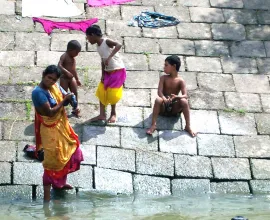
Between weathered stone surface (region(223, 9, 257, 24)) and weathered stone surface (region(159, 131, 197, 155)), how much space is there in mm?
3091

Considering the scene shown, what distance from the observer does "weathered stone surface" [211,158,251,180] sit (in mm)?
8266

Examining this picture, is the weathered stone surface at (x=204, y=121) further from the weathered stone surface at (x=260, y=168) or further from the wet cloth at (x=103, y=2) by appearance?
the wet cloth at (x=103, y=2)

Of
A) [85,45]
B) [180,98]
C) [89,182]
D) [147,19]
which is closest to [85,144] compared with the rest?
[89,182]

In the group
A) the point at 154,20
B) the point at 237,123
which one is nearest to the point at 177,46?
the point at 154,20

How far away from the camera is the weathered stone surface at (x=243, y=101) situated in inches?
368

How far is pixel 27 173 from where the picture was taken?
788 centimetres

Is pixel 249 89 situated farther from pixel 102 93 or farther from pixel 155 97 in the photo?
pixel 102 93

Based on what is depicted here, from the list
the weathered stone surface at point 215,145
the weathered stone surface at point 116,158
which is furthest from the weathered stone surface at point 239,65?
the weathered stone surface at point 116,158

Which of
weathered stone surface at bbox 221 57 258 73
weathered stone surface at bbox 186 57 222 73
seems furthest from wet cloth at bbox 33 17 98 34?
weathered stone surface at bbox 221 57 258 73

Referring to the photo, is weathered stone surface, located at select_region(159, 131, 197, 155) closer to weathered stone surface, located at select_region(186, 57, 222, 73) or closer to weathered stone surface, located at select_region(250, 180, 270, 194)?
weathered stone surface, located at select_region(250, 180, 270, 194)

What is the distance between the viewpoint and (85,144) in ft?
27.7

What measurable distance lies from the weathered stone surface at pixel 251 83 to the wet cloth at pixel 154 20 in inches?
62.9

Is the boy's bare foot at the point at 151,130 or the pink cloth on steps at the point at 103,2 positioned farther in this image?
the pink cloth on steps at the point at 103,2

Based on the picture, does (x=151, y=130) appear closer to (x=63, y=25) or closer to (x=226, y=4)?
(x=63, y=25)
